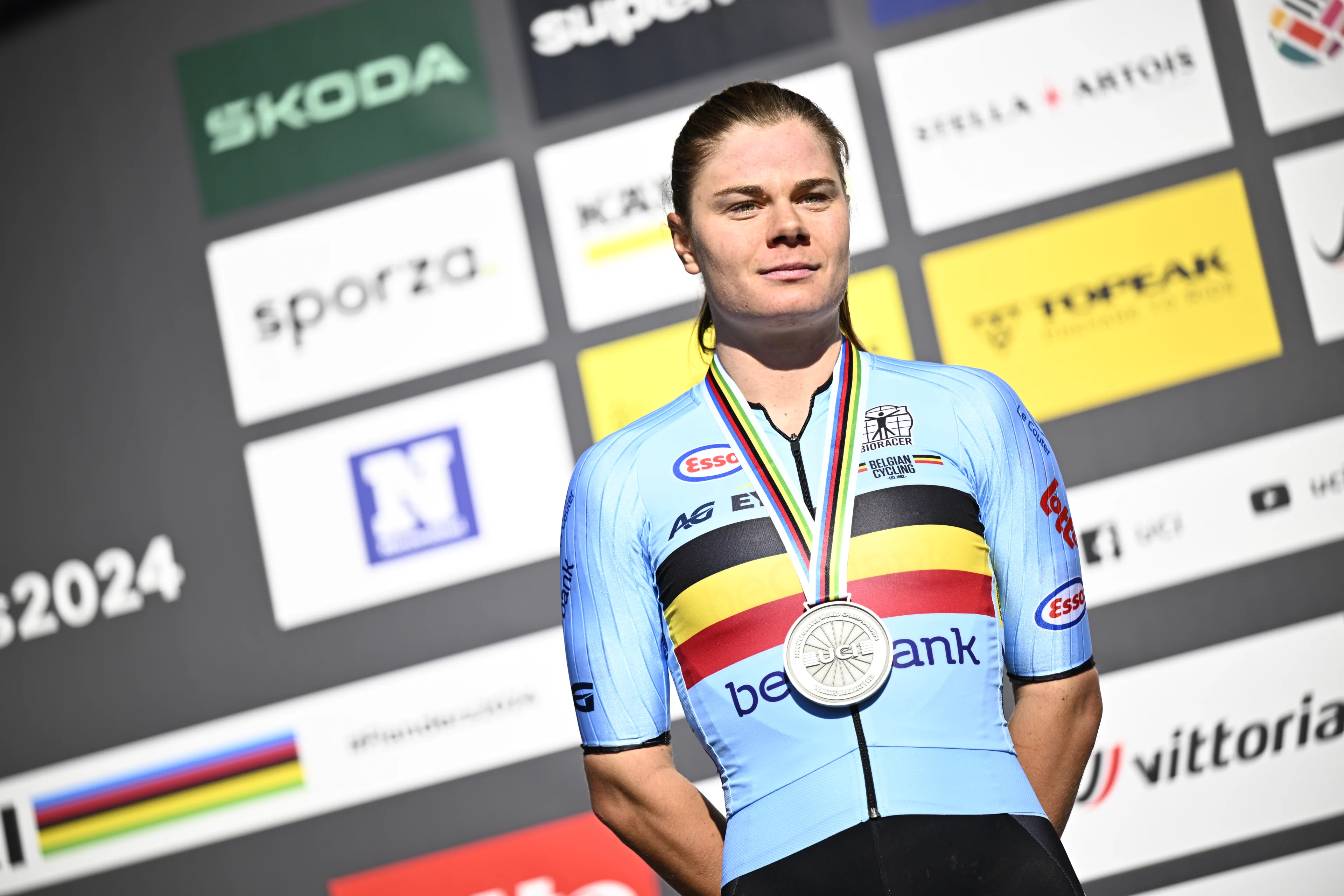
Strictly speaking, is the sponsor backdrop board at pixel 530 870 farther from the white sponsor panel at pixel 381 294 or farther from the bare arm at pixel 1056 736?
the bare arm at pixel 1056 736

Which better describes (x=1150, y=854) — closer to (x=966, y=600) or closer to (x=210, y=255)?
(x=966, y=600)

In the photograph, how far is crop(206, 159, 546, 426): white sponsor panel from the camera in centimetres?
276

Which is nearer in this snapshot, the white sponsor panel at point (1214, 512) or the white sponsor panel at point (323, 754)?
the white sponsor panel at point (1214, 512)

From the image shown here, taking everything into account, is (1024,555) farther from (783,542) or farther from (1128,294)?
(1128,294)

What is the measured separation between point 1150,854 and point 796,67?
2112 millimetres

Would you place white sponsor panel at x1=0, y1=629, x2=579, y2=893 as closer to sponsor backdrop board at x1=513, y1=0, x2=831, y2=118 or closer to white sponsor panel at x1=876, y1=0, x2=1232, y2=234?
sponsor backdrop board at x1=513, y1=0, x2=831, y2=118

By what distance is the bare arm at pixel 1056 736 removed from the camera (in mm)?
1044

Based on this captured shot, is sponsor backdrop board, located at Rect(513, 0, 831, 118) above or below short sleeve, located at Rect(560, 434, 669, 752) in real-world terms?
above

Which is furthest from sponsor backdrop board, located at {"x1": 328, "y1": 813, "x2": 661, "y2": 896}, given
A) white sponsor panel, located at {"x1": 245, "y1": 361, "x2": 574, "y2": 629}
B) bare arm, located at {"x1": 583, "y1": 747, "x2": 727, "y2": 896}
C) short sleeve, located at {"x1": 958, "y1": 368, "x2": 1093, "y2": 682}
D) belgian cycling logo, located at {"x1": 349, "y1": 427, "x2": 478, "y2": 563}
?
short sleeve, located at {"x1": 958, "y1": 368, "x2": 1093, "y2": 682}

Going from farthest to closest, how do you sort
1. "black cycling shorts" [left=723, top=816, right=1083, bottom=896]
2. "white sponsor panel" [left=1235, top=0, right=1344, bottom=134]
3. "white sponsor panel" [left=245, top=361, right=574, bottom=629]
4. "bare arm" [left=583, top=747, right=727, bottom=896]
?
1. "white sponsor panel" [left=245, top=361, right=574, bottom=629]
2. "white sponsor panel" [left=1235, top=0, right=1344, bottom=134]
3. "bare arm" [left=583, top=747, right=727, bottom=896]
4. "black cycling shorts" [left=723, top=816, right=1083, bottom=896]

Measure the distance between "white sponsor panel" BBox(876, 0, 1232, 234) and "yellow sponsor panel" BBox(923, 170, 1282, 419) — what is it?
0.11 meters

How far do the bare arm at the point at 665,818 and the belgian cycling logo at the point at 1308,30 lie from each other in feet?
8.31

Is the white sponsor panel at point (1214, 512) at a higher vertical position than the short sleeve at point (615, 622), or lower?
lower

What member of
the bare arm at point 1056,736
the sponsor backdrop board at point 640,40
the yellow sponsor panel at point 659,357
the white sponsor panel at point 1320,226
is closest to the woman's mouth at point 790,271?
the bare arm at point 1056,736
